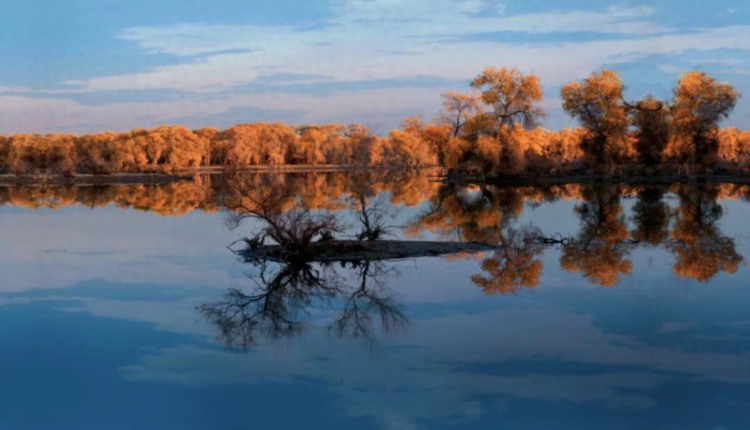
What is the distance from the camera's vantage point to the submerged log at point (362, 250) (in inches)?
714

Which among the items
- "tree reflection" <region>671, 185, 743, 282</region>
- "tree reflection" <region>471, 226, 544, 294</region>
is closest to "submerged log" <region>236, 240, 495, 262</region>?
"tree reflection" <region>471, 226, 544, 294</region>

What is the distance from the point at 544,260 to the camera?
59.5ft

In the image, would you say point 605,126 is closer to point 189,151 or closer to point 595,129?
point 595,129

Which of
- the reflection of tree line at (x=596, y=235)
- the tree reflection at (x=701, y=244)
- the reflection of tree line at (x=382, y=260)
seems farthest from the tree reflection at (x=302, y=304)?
the tree reflection at (x=701, y=244)

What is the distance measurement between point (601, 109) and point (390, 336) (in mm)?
44096

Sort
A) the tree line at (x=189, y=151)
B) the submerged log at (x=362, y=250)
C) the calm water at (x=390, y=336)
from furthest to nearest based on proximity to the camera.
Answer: the tree line at (x=189, y=151)
the submerged log at (x=362, y=250)
the calm water at (x=390, y=336)

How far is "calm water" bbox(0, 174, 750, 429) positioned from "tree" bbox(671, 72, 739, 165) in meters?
29.7

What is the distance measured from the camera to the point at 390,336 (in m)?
10.9

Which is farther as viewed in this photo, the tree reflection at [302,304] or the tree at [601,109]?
the tree at [601,109]

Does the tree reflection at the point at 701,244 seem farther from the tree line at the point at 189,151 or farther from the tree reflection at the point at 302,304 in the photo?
the tree line at the point at 189,151

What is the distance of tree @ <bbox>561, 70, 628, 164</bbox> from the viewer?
51219mm

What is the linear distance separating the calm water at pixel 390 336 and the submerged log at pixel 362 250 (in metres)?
0.69

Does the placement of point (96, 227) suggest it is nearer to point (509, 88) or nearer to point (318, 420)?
point (318, 420)

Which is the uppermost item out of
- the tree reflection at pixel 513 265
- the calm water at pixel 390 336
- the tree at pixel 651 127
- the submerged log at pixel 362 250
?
the tree at pixel 651 127
